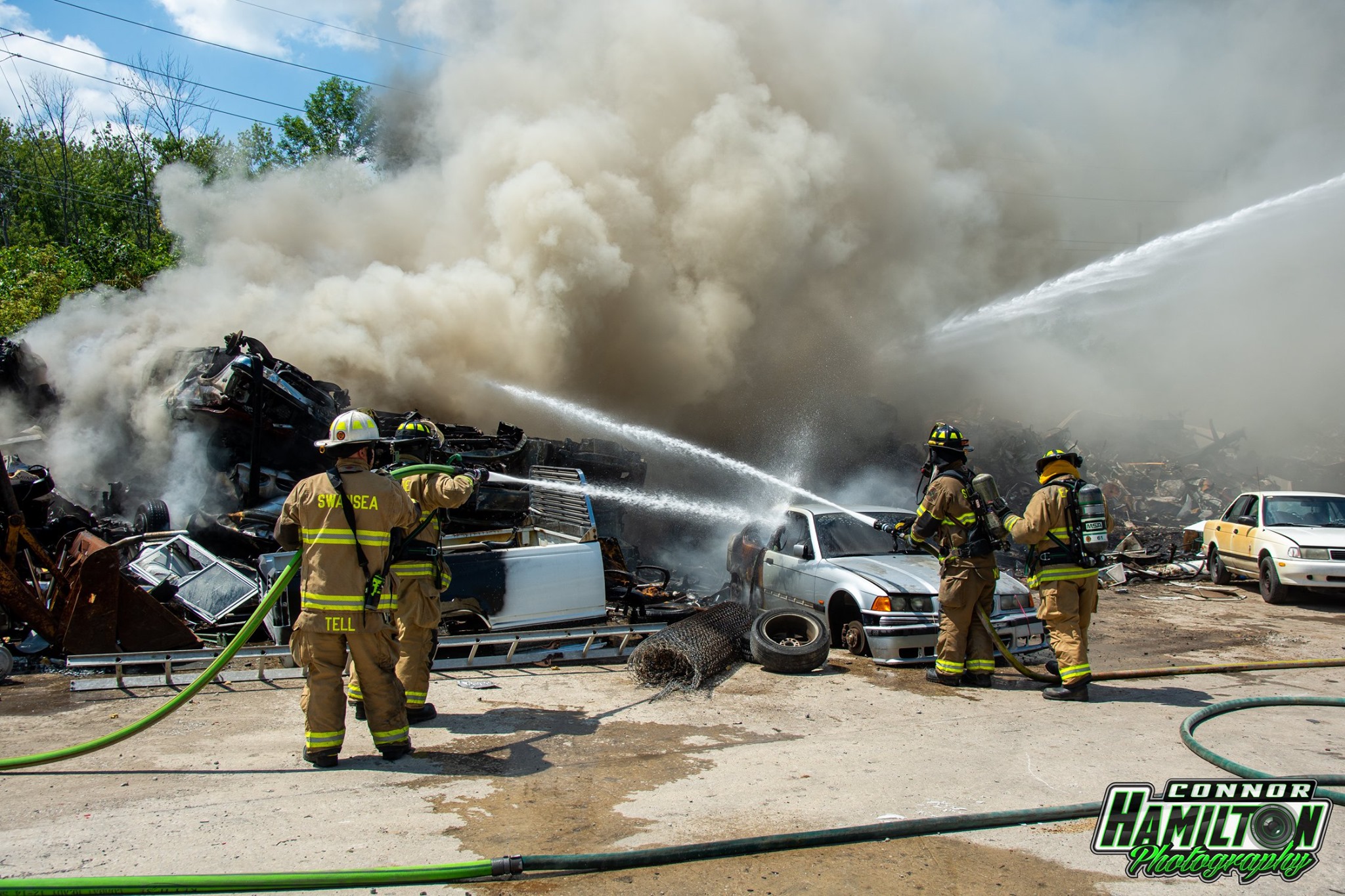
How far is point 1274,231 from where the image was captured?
2442cm

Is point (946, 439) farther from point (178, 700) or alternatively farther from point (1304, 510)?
point (1304, 510)

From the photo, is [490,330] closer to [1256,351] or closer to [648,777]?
[648,777]

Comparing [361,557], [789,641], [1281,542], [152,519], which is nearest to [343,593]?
[361,557]

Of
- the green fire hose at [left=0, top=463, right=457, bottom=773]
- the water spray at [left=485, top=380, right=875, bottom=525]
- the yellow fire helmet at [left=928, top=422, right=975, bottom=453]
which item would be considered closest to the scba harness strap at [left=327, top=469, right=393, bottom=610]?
the green fire hose at [left=0, top=463, right=457, bottom=773]

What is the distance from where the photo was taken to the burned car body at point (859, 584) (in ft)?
21.7

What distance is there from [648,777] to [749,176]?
14.8 meters

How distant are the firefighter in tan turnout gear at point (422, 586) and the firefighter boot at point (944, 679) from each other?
326 cm

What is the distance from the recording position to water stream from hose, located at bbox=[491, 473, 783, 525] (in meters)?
8.44

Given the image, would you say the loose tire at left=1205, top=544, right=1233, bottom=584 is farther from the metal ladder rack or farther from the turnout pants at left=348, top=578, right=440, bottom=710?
the turnout pants at left=348, top=578, right=440, bottom=710

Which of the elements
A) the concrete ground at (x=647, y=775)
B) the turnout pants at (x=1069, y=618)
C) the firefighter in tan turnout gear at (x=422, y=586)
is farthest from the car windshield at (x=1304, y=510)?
the firefighter in tan turnout gear at (x=422, y=586)

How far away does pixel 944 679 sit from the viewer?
242 inches

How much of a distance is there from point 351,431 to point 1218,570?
11.2m

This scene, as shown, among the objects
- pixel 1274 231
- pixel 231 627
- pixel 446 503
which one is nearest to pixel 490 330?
pixel 231 627

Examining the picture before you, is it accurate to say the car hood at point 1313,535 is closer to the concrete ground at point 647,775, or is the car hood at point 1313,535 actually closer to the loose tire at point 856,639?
the concrete ground at point 647,775
